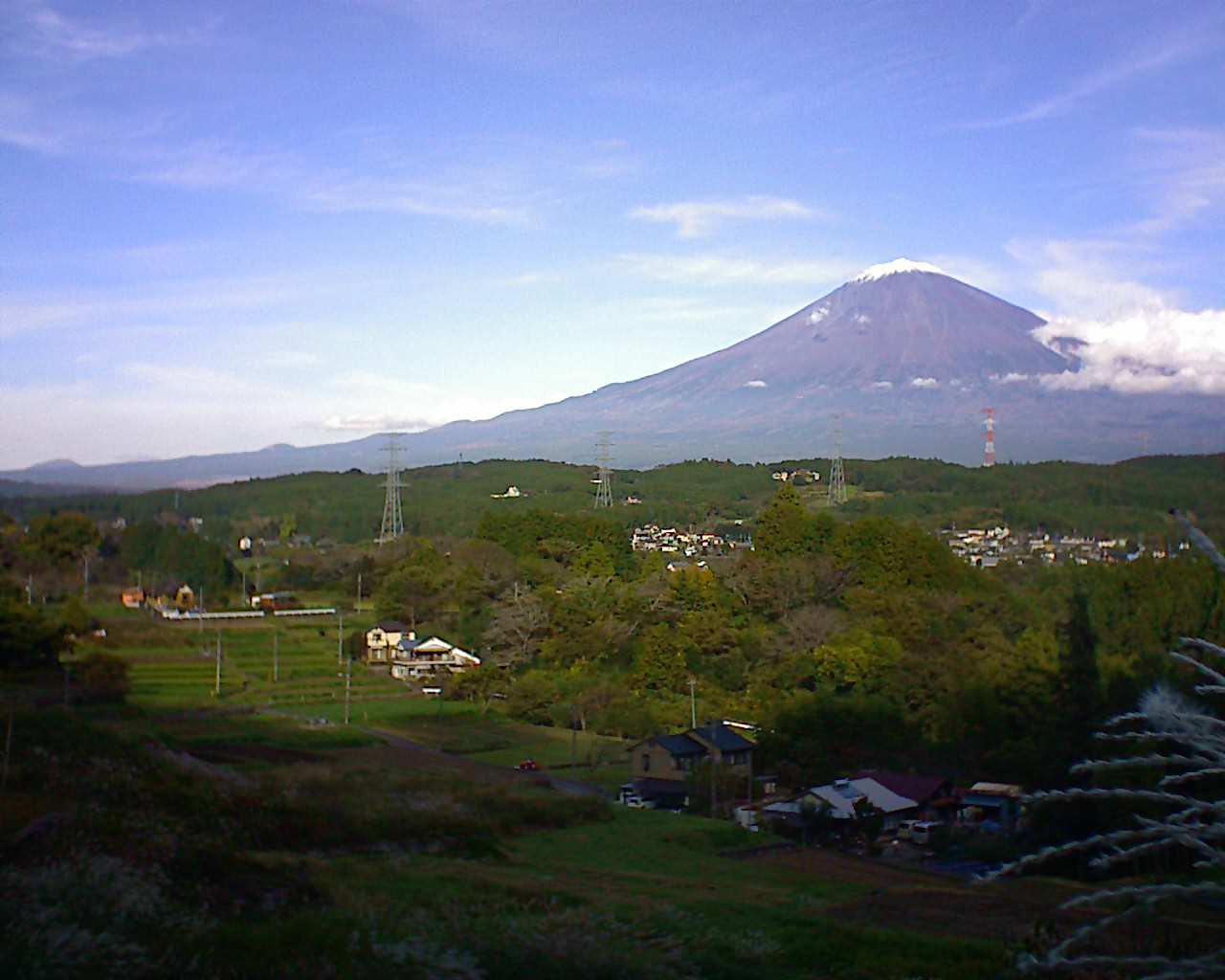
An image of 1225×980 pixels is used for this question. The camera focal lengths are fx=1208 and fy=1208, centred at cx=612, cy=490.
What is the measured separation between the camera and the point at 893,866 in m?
10.4

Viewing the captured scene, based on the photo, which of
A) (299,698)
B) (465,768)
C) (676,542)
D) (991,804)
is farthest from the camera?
(676,542)

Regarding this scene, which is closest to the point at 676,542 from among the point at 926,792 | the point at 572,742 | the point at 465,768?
the point at 572,742

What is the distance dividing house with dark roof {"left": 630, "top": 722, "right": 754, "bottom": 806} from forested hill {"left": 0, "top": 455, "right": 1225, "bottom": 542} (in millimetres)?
14048

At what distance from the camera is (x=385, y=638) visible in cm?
2430

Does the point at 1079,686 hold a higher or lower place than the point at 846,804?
higher

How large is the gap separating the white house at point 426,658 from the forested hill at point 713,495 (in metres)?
6.27

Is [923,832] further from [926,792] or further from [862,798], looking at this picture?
[926,792]

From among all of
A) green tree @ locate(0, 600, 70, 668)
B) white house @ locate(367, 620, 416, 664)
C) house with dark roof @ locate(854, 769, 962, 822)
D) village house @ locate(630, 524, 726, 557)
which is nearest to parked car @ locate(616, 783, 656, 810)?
house with dark roof @ locate(854, 769, 962, 822)

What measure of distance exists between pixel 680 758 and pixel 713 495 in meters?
32.9

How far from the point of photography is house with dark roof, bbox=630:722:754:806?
14672 millimetres

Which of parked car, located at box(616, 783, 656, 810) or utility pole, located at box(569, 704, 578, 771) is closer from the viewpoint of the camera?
parked car, located at box(616, 783, 656, 810)

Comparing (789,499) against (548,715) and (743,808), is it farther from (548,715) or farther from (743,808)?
(743,808)

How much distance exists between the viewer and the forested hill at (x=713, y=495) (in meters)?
34.2

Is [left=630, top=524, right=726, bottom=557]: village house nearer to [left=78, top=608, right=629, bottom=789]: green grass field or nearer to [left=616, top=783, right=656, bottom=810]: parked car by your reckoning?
[left=78, top=608, right=629, bottom=789]: green grass field
